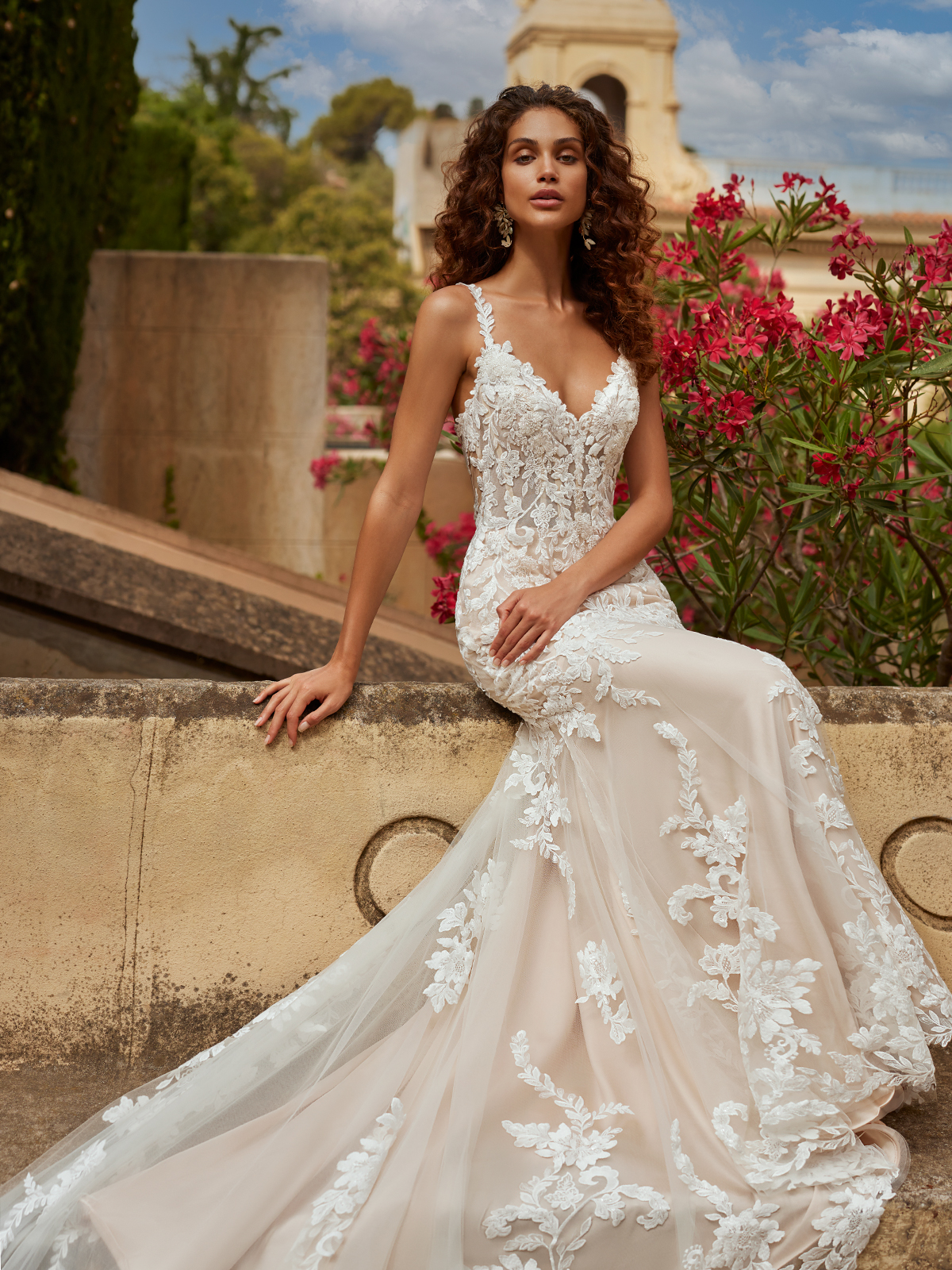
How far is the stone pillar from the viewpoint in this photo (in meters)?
7.27

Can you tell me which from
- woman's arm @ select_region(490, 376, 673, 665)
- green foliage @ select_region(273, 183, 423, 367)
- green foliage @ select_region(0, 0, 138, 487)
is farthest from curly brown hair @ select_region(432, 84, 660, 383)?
green foliage @ select_region(273, 183, 423, 367)

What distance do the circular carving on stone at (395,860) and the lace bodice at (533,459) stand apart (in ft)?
1.88

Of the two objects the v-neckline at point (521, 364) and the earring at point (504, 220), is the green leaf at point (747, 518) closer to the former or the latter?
the v-neckline at point (521, 364)

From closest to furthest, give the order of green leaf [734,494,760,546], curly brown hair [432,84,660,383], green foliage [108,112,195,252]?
curly brown hair [432,84,660,383] < green leaf [734,494,760,546] < green foliage [108,112,195,252]

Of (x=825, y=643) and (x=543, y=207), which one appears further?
(x=825, y=643)

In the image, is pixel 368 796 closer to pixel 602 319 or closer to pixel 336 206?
pixel 602 319

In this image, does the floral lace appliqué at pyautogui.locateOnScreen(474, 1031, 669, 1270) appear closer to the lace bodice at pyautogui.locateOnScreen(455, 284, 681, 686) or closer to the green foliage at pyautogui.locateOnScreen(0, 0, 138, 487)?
the lace bodice at pyautogui.locateOnScreen(455, 284, 681, 686)

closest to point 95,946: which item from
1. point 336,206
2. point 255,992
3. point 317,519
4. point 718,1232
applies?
point 255,992

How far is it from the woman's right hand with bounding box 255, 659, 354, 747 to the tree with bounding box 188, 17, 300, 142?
42.7 meters

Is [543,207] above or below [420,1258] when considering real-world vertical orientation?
above

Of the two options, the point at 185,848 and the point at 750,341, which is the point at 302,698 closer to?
the point at 185,848

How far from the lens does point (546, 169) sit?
2551 mm

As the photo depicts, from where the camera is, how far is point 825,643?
329 cm

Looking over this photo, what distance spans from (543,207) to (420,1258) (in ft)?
7.00
